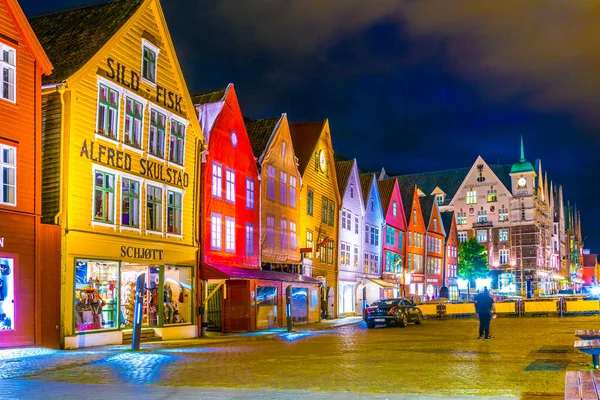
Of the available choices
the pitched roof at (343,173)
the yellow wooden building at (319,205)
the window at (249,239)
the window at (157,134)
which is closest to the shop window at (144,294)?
the window at (157,134)

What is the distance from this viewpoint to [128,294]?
2881cm

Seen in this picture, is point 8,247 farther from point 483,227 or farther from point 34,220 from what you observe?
point 483,227

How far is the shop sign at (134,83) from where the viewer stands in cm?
2603

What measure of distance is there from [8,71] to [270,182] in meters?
19.2

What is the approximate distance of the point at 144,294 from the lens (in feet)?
94.7

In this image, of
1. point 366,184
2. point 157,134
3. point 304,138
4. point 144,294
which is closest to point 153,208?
point 157,134

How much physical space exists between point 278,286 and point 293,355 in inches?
684

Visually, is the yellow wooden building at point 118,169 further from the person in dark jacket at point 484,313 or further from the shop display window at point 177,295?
the person in dark jacket at point 484,313

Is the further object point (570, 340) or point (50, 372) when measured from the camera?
point (570, 340)

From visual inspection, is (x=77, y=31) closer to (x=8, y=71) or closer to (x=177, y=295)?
(x=8, y=71)

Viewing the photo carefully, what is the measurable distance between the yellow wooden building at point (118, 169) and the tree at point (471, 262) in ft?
197

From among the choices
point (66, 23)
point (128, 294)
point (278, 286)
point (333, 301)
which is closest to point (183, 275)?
point (128, 294)

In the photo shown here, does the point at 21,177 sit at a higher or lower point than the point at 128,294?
higher

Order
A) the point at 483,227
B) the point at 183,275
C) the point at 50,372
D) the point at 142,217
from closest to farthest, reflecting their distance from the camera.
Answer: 1. the point at 50,372
2. the point at 142,217
3. the point at 183,275
4. the point at 483,227
